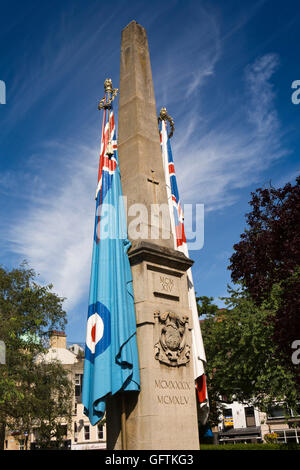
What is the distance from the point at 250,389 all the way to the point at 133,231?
60.3 ft

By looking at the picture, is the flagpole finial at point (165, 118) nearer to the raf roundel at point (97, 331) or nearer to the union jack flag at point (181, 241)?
the union jack flag at point (181, 241)

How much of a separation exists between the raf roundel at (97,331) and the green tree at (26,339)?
1327 cm

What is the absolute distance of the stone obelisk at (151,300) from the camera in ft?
25.1

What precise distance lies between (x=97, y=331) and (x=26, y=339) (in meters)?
18.8

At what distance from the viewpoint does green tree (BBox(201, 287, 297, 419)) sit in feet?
70.6

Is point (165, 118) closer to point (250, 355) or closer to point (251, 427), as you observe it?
point (250, 355)

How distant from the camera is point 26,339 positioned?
25453 mm

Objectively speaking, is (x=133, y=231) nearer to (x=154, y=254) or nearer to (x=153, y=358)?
(x=154, y=254)

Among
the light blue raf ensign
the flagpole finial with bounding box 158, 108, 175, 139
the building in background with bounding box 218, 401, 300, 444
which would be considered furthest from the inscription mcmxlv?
the building in background with bounding box 218, 401, 300, 444

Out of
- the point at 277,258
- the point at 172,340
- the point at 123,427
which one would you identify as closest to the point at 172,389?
the point at 172,340

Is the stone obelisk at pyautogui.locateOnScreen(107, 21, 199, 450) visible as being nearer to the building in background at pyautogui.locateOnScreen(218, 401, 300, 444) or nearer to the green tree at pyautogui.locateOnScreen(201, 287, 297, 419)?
the green tree at pyautogui.locateOnScreen(201, 287, 297, 419)

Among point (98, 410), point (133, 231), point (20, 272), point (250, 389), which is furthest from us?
point (20, 272)
